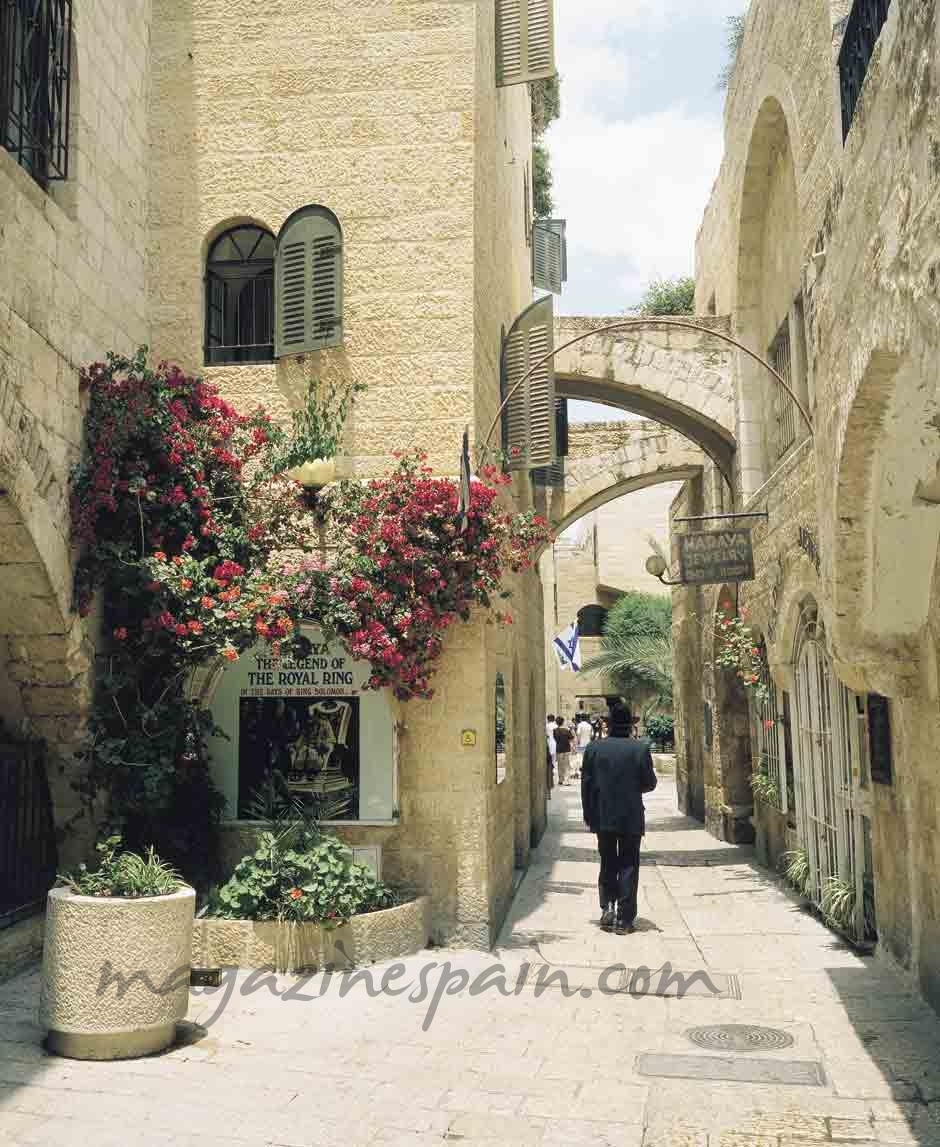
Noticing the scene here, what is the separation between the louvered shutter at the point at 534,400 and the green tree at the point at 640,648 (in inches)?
797

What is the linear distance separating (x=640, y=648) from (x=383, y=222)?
23228 mm

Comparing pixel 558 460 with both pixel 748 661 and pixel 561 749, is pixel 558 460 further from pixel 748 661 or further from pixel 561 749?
pixel 561 749

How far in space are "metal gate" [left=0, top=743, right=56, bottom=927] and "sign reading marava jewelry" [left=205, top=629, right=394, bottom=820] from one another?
1.18 meters

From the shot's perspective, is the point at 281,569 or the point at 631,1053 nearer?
the point at 631,1053

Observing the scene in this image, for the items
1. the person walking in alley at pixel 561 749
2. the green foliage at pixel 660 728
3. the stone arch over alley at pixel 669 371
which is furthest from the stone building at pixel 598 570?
the stone arch over alley at pixel 669 371

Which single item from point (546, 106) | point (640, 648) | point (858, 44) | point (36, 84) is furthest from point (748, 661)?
point (640, 648)

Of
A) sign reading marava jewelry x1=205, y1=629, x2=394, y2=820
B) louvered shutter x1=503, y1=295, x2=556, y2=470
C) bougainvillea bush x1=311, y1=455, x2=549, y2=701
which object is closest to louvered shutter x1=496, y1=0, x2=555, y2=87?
louvered shutter x1=503, y1=295, x2=556, y2=470

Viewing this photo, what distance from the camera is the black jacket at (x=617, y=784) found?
8.00 metres

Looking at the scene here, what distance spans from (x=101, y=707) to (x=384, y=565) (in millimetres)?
2001

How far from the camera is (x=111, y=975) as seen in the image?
5027 mm

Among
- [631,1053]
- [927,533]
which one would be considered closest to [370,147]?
[927,533]

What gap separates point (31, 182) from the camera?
6176 millimetres

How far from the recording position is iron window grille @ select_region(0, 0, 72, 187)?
6.40m

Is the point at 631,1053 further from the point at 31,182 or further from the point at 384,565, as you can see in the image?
the point at 31,182
